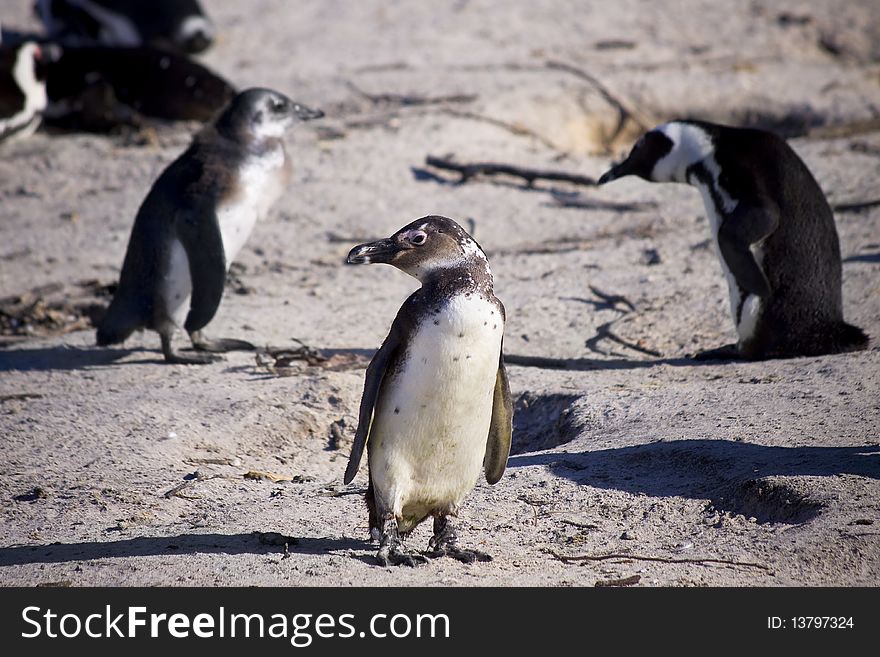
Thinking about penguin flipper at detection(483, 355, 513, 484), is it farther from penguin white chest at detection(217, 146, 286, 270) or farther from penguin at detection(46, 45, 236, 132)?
penguin at detection(46, 45, 236, 132)

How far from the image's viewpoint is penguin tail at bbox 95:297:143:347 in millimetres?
5512

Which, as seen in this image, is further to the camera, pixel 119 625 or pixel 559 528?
pixel 559 528

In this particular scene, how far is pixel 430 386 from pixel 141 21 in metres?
8.98

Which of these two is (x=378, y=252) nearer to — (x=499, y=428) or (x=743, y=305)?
(x=499, y=428)

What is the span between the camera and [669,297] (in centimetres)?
600

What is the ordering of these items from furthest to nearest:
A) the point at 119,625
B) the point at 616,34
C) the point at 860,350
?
1. the point at 616,34
2. the point at 860,350
3. the point at 119,625

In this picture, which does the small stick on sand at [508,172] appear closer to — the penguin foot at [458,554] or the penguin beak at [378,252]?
the penguin beak at [378,252]

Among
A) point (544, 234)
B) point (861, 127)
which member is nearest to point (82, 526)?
point (544, 234)

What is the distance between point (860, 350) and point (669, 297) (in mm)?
1253

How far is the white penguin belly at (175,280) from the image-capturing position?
5539mm

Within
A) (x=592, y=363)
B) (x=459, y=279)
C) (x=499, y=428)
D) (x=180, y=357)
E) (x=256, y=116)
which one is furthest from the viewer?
(x=256, y=116)

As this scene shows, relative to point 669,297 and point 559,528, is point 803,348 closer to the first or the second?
point 669,297

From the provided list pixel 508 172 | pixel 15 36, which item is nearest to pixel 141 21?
pixel 15 36

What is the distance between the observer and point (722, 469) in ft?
12.3
